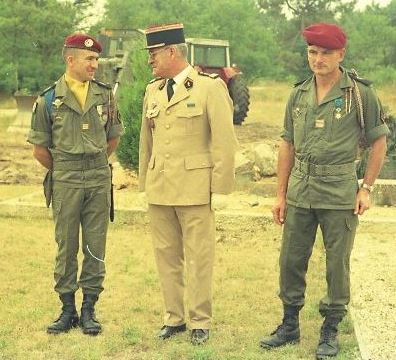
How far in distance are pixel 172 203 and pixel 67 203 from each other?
2.14 feet

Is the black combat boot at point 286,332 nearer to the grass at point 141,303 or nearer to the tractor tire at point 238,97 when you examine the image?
the grass at point 141,303

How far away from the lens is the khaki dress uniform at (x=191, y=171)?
A: 157 inches

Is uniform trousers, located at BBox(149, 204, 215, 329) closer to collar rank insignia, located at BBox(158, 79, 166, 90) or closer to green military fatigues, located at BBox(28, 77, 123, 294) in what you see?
green military fatigues, located at BBox(28, 77, 123, 294)

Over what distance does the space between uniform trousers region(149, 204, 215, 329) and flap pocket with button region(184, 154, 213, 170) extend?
0.69 ft

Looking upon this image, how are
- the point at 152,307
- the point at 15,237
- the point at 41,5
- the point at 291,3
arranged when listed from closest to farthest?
1. the point at 152,307
2. the point at 15,237
3. the point at 41,5
4. the point at 291,3

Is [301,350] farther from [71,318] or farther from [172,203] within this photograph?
[71,318]

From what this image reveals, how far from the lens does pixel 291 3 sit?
172 feet

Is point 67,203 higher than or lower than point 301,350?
higher

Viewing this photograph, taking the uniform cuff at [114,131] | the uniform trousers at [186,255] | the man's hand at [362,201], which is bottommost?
the uniform trousers at [186,255]

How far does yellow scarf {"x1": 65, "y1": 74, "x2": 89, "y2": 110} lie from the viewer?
4332 mm

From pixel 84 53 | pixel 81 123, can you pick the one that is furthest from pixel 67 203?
pixel 84 53

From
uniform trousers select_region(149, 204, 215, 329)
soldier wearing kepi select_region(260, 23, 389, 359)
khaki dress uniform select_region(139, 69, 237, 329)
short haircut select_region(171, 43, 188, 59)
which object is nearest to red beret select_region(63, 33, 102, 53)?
khaki dress uniform select_region(139, 69, 237, 329)

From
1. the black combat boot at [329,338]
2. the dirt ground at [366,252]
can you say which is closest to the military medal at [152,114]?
the black combat boot at [329,338]

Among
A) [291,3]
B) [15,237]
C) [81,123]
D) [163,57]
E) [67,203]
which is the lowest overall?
[15,237]
